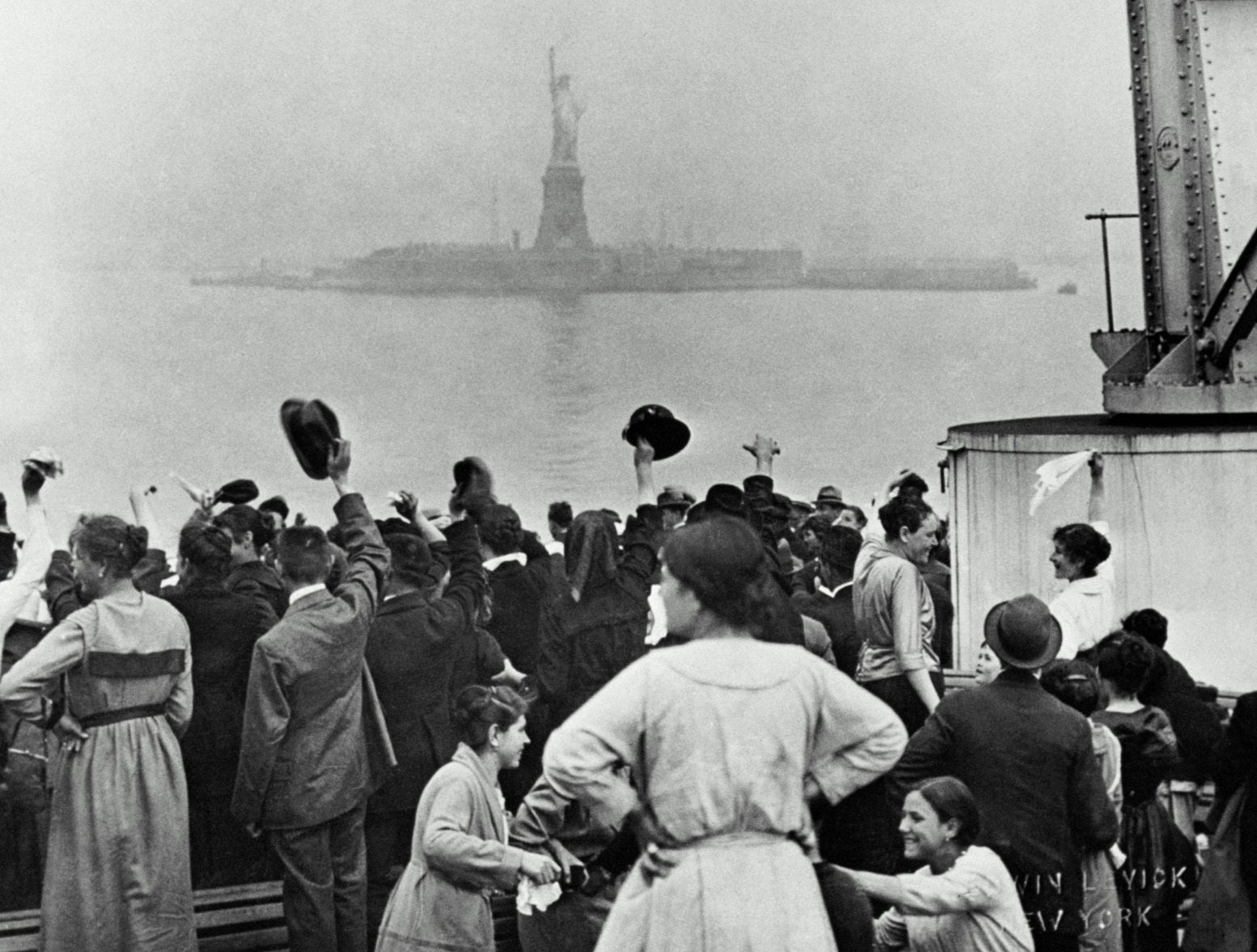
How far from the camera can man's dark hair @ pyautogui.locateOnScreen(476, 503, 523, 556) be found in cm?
741

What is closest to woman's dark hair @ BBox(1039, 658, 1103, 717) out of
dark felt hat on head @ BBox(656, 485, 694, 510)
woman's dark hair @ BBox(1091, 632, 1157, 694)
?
woman's dark hair @ BBox(1091, 632, 1157, 694)

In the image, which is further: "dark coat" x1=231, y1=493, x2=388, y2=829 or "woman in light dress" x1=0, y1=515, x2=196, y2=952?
"dark coat" x1=231, y1=493, x2=388, y2=829

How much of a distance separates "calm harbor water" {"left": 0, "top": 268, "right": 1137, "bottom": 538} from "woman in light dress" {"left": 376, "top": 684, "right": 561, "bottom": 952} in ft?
23.9

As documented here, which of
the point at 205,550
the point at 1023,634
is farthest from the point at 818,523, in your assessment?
the point at 1023,634

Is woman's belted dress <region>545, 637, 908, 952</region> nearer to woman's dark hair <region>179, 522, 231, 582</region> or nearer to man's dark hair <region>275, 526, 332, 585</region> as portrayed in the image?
man's dark hair <region>275, 526, 332, 585</region>

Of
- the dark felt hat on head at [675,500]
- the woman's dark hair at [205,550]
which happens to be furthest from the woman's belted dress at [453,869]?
the dark felt hat on head at [675,500]

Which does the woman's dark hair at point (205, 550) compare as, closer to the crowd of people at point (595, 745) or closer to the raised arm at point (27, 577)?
the crowd of people at point (595, 745)

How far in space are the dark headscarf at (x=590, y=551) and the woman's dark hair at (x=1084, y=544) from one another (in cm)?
158

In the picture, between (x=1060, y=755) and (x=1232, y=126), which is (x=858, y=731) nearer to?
(x=1060, y=755)

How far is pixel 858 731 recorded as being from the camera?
11.5 ft

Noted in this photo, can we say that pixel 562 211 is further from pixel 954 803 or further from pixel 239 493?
pixel 954 803

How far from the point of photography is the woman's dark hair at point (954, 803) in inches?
177

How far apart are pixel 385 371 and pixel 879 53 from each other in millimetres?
4548

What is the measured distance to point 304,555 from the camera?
224 inches
